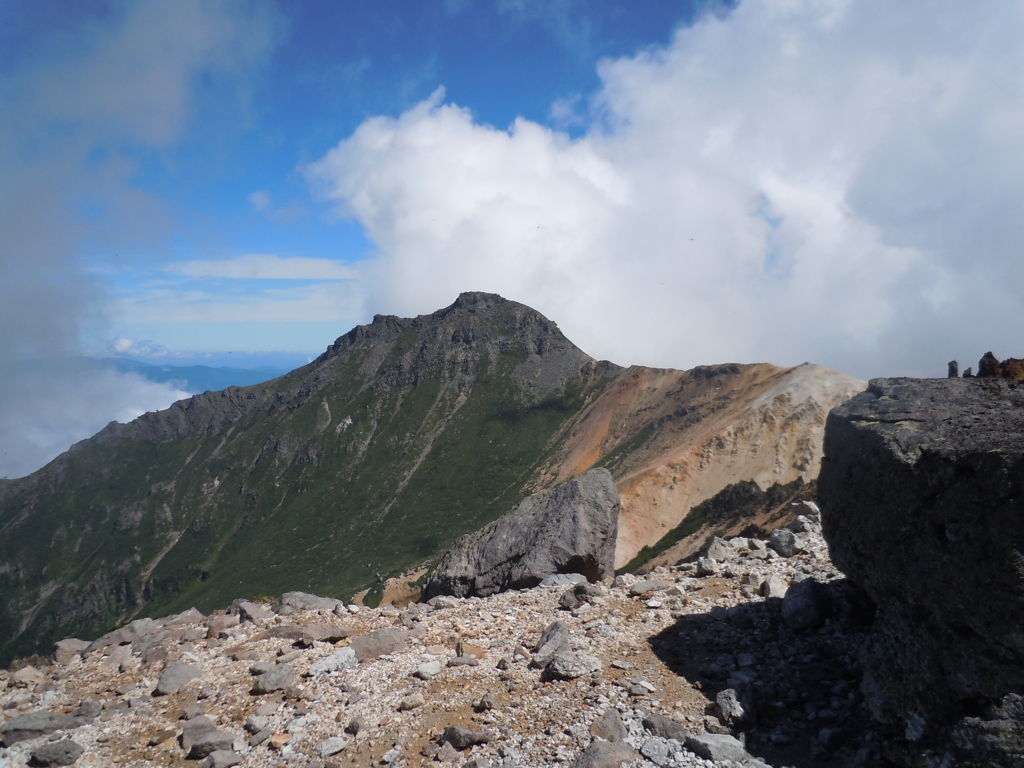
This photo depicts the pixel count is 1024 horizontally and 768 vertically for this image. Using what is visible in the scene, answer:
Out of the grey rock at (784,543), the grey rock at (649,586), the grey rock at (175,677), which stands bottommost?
the grey rock at (175,677)

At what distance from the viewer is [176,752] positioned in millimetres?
9781

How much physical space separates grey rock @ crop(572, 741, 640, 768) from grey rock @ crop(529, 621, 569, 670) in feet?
8.41

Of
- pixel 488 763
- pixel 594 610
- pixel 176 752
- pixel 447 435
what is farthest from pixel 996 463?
pixel 447 435

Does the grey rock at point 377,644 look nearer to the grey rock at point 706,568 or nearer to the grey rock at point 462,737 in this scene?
the grey rock at point 462,737

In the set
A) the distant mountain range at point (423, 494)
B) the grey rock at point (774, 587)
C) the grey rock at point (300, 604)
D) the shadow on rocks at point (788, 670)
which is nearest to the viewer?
the shadow on rocks at point (788, 670)

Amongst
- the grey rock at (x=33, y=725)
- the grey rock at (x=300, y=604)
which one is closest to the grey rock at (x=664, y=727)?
the grey rock at (x=300, y=604)

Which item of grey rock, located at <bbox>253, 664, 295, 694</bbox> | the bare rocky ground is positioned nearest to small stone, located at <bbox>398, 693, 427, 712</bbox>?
the bare rocky ground

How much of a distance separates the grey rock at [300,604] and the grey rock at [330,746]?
6.74 m

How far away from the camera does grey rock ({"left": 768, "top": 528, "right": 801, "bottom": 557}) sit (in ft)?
53.1

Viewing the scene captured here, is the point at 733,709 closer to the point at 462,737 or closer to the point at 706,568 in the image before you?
the point at 462,737

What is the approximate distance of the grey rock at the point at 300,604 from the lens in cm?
1593

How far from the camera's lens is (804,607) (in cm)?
1161

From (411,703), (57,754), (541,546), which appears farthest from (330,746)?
(541,546)

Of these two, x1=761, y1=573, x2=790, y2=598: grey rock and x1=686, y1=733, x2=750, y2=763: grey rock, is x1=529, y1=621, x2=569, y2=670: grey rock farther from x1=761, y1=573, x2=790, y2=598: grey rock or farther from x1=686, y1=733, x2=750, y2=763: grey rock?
x1=761, y1=573, x2=790, y2=598: grey rock
